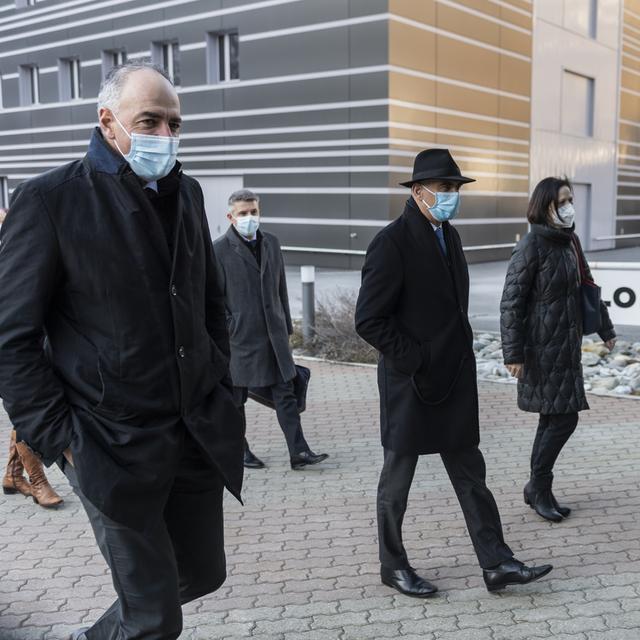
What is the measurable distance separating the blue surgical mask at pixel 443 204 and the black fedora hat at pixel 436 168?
0.23ft

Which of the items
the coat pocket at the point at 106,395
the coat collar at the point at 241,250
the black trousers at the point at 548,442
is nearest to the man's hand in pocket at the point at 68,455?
the coat pocket at the point at 106,395

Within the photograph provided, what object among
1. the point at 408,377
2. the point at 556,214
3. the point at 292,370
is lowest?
the point at 292,370

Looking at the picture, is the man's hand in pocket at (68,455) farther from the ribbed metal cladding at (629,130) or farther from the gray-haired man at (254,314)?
the ribbed metal cladding at (629,130)

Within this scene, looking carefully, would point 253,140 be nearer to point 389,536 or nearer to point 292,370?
point 292,370

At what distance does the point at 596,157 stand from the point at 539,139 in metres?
3.93

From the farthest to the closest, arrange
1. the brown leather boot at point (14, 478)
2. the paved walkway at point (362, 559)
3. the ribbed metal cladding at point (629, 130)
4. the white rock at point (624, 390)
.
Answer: the ribbed metal cladding at point (629, 130) < the white rock at point (624, 390) < the brown leather boot at point (14, 478) < the paved walkway at point (362, 559)

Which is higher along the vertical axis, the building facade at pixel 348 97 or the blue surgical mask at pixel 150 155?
the building facade at pixel 348 97

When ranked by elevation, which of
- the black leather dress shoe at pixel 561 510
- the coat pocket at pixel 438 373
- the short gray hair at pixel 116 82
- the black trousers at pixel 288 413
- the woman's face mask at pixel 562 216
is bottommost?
Answer: the black leather dress shoe at pixel 561 510

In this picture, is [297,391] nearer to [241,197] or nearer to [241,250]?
[241,250]

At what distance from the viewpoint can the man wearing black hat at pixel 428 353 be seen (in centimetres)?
372

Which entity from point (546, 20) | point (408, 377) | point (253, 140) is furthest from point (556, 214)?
point (546, 20)

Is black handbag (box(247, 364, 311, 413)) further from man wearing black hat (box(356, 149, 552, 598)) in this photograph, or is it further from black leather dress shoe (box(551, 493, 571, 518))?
man wearing black hat (box(356, 149, 552, 598))

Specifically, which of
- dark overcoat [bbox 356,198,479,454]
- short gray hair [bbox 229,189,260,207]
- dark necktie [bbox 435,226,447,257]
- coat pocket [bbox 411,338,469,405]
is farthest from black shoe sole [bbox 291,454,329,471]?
dark necktie [bbox 435,226,447,257]

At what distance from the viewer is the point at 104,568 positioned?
428 centimetres
